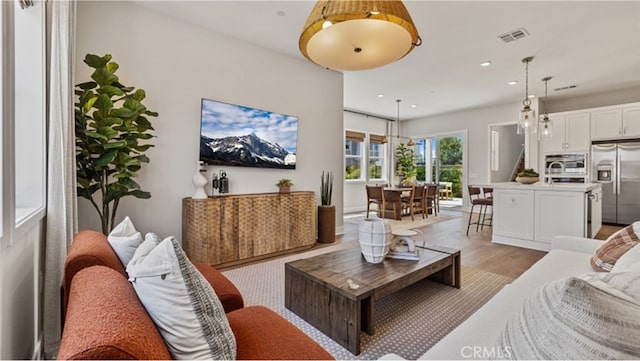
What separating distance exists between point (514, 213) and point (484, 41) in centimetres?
262

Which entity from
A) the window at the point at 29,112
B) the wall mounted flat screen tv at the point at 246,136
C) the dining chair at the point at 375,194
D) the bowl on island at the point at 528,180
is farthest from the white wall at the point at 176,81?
the bowl on island at the point at 528,180

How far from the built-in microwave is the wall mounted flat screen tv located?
5.70m

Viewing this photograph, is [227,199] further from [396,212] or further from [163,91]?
[396,212]

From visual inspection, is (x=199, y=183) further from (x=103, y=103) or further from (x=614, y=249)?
(x=614, y=249)

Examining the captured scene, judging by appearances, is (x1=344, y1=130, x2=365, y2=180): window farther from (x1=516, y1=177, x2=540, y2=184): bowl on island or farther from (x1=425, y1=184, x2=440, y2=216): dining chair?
(x1=516, y1=177, x2=540, y2=184): bowl on island

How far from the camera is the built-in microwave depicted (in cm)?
609

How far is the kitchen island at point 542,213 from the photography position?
12.6 ft

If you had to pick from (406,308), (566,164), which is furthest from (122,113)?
(566,164)

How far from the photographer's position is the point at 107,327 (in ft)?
1.99

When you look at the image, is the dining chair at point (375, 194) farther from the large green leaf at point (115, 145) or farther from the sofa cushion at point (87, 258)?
the sofa cushion at point (87, 258)

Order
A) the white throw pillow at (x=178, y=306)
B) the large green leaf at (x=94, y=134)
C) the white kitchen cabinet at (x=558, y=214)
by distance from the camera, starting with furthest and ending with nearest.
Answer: the white kitchen cabinet at (x=558, y=214) → the large green leaf at (x=94, y=134) → the white throw pillow at (x=178, y=306)

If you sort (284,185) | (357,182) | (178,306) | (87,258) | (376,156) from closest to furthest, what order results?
(178,306), (87,258), (284,185), (357,182), (376,156)

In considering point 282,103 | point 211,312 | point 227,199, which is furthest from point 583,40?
point 211,312

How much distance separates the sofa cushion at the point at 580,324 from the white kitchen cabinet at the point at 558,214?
4.13 m
